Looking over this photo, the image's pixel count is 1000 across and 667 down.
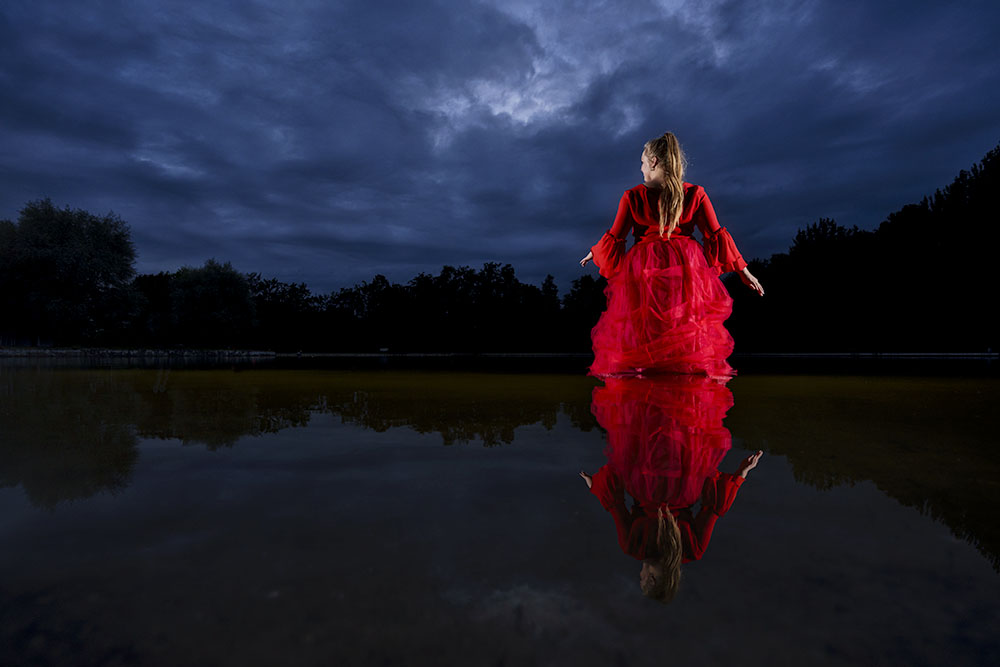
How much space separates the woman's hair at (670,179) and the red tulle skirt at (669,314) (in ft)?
0.78

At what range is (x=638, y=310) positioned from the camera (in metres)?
5.59

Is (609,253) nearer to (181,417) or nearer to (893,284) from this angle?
(181,417)

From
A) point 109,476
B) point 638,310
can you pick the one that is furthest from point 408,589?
point 638,310

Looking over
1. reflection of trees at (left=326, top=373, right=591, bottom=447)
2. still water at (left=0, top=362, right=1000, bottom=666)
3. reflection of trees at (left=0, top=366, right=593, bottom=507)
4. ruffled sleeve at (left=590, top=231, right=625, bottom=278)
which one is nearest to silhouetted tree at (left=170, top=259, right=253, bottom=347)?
reflection of trees at (left=0, top=366, right=593, bottom=507)

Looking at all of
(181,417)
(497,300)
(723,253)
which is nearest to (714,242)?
(723,253)

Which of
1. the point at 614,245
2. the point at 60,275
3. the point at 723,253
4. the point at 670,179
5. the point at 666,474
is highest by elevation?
the point at 60,275

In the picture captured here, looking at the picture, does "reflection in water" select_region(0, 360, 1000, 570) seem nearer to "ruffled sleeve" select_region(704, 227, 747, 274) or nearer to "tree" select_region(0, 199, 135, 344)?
"ruffled sleeve" select_region(704, 227, 747, 274)

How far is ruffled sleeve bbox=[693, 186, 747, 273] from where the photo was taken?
5758 mm

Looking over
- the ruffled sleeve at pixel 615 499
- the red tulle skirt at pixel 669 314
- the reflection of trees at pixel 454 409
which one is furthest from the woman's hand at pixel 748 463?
the red tulle skirt at pixel 669 314

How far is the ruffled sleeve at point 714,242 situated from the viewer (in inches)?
227

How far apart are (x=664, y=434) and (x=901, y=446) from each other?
171 centimetres

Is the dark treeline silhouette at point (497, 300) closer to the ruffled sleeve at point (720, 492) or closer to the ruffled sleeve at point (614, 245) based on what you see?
the ruffled sleeve at point (614, 245)

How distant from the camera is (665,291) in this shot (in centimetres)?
549

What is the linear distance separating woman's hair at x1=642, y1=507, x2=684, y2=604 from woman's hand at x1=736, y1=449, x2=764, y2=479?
97cm
